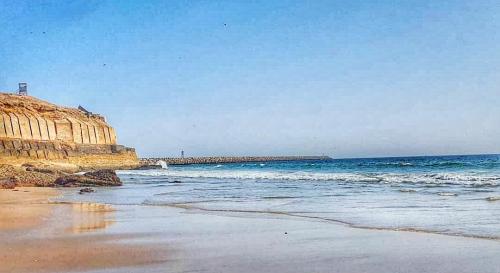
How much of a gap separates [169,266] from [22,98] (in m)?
76.0

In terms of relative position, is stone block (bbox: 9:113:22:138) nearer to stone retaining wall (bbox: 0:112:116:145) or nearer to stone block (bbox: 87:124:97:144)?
stone retaining wall (bbox: 0:112:116:145)

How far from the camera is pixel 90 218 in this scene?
10.5 m

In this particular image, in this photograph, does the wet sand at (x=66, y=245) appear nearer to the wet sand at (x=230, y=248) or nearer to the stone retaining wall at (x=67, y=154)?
the wet sand at (x=230, y=248)

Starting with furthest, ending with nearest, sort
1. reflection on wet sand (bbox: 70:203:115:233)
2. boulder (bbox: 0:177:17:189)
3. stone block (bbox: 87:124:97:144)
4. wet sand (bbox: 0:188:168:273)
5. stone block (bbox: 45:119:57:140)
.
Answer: stone block (bbox: 87:124:97:144)
stone block (bbox: 45:119:57:140)
boulder (bbox: 0:177:17:189)
reflection on wet sand (bbox: 70:203:115:233)
wet sand (bbox: 0:188:168:273)

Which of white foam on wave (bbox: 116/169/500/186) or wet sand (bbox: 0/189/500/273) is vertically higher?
wet sand (bbox: 0/189/500/273)

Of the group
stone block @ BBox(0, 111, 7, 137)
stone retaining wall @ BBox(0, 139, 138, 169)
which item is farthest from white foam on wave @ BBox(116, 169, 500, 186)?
stone block @ BBox(0, 111, 7, 137)

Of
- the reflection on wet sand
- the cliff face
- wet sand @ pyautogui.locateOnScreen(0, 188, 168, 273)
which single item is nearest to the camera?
wet sand @ pyautogui.locateOnScreen(0, 188, 168, 273)

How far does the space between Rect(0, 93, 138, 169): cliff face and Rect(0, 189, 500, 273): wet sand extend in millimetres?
46635

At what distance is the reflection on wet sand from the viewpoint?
894 cm

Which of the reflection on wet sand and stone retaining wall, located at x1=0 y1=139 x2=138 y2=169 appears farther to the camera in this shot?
stone retaining wall, located at x1=0 y1=139 x2=138 y2=169

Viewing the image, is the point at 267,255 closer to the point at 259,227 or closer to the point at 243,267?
the point at 243,267

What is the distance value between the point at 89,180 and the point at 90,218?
14.5m

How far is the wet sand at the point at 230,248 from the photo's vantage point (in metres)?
5.41

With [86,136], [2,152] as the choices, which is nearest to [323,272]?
[2,152]
